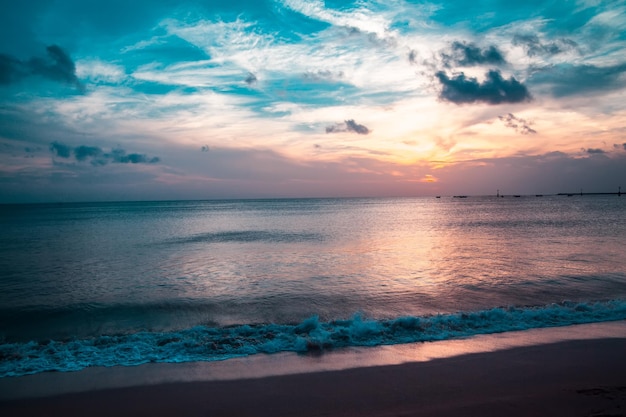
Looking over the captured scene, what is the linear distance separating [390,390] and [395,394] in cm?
17

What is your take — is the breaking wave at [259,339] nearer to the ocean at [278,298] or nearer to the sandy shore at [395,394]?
the ocean at [278,298]

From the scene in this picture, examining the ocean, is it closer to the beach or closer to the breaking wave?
the breaking wave

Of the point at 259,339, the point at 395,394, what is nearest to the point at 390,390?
the point at 395,394

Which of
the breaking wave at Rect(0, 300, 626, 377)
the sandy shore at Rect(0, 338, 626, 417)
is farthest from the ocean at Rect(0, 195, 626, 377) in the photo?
the sandy shore at Rect(0, 338, 626, 417)

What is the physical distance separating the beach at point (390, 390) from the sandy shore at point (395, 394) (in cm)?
2

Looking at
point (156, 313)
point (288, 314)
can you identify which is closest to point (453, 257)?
point (288, 314)

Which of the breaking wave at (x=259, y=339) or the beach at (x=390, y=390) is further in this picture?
the breaking wave at (x=259, y=339)

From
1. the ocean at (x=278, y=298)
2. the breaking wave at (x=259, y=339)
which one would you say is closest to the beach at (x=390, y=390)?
the breaking wave at (x=259, y=339)

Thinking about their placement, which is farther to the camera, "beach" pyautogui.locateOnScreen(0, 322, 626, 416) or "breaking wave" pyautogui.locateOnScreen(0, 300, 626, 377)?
"breaking wave" pyautogui.locateOnScreen(0, 300, 626, 377)

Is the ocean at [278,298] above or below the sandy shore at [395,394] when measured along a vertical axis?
below

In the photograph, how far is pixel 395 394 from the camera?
266 inches

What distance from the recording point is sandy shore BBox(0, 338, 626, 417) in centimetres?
625

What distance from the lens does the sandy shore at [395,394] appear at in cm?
625

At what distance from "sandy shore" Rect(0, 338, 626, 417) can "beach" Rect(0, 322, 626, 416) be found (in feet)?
0.06
